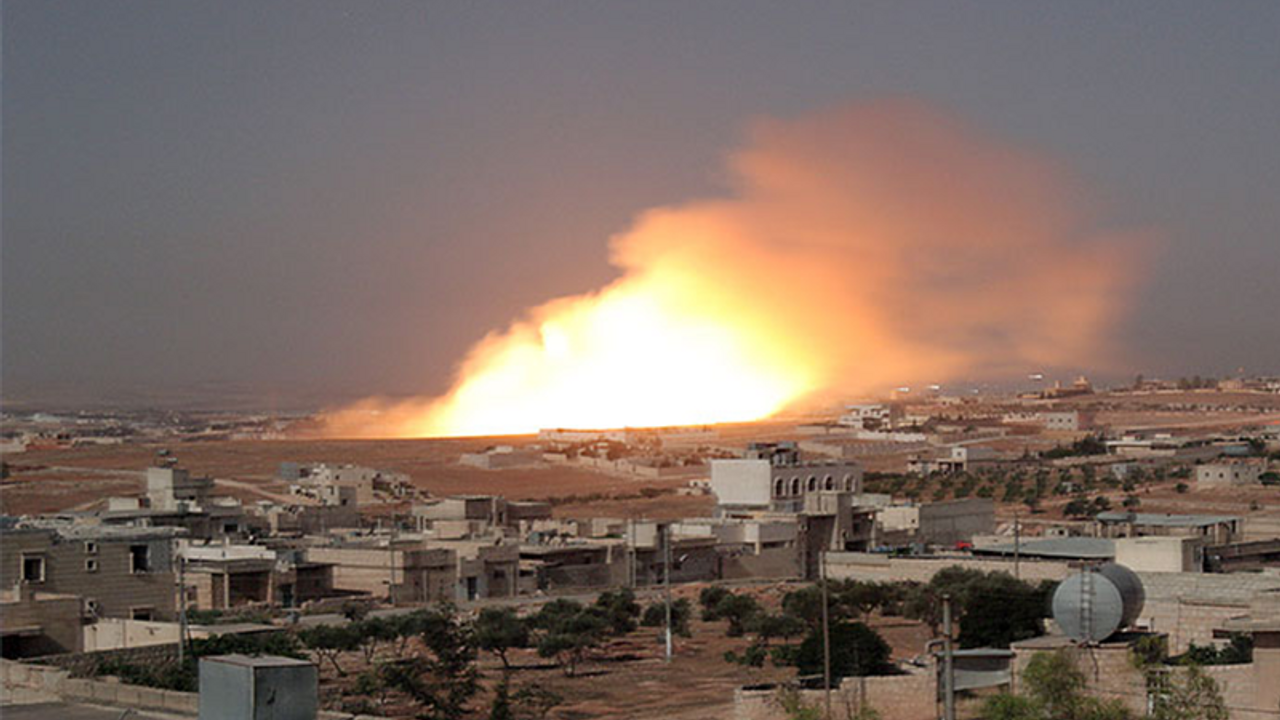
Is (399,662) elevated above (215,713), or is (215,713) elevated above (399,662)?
(215,713)

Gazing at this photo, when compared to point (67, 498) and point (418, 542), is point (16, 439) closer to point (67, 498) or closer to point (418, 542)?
point (67, 498)

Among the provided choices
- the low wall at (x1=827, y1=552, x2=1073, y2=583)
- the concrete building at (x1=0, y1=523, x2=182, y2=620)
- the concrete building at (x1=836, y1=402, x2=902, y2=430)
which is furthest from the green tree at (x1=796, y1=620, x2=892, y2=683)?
the concrete building at (x1=836, y1=402, x2=902, y2=430)

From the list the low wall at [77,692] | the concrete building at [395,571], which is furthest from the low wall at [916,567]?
the low wall at [77,692]

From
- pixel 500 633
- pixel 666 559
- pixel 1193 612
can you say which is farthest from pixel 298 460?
pixel 1193 612

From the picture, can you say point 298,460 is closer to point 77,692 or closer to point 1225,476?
point 1225,476

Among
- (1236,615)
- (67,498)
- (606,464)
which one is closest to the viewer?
(1236,615)

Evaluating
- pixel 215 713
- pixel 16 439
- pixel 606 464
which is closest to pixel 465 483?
pixel 606 464
